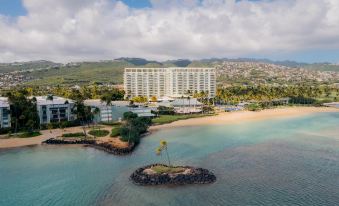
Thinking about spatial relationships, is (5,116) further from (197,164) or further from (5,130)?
(197,164)

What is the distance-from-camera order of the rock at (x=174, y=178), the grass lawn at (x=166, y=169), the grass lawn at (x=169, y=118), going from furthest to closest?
the grass lawn at (x=169, y=118)
the grass lawn at (x=166, y=169)
the rock at (x=174, y=178)

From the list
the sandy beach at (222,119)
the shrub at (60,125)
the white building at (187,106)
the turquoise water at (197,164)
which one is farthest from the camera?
the white building at (187,106)

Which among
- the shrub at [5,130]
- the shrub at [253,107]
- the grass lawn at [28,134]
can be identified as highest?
the shrub at [253,107]

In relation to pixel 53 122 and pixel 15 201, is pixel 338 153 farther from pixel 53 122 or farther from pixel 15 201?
pixel 53 122

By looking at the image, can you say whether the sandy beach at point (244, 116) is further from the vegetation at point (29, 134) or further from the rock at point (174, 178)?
the rock at point (174, 178)

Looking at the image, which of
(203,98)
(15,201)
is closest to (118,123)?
(15,201)

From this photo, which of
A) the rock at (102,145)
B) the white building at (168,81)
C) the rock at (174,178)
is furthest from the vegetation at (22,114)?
the white building at (168,81)

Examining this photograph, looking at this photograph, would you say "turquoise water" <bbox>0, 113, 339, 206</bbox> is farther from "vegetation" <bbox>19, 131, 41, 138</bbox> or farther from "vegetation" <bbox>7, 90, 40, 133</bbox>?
"vegetation" <bbox>7, 90, 40, 133</bbox>

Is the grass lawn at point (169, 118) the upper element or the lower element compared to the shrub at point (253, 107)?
lower
